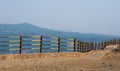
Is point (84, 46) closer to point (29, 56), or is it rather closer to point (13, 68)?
point (29, 56)

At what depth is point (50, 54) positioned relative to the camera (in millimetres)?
28188

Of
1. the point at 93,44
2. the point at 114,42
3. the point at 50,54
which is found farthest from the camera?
the point at 114,42

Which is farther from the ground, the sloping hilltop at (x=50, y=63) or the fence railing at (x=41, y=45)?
the fence railing at (x=41, y=45)

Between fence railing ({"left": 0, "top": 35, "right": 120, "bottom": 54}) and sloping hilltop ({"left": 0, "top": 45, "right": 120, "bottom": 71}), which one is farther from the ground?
fence railing ({"left": 0, "top": 35, "right": 120, "bottom": 54})

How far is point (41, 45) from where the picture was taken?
1086 inches

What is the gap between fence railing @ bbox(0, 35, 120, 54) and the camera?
1001 inches

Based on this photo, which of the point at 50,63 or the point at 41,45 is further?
the point at 41,45

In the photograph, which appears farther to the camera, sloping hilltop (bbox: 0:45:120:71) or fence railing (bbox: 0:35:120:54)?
fence railing (bbox: 0:35:120:54)

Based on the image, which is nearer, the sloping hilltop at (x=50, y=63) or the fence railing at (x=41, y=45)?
the sloping hilltop at (x=50, y=63)

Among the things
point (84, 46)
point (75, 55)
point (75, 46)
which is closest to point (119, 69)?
point (75, 55)

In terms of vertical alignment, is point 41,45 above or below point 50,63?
above

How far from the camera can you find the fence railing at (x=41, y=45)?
83.4 ft

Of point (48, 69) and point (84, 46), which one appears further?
point (84, 46)

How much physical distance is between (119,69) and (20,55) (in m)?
7.49
